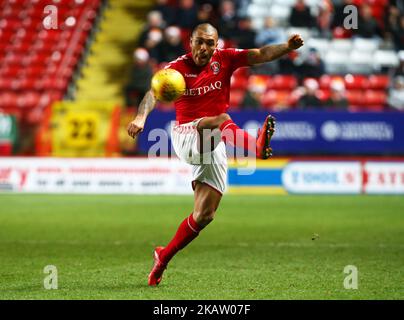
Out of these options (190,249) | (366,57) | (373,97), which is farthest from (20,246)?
(366,57)

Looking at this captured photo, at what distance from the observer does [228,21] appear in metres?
19.8

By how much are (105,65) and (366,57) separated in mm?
6572

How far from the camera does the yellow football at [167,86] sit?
689 cm

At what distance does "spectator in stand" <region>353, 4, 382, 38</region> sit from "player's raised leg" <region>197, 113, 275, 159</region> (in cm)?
1325

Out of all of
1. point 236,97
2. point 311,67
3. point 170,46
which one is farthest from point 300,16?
point 170,46

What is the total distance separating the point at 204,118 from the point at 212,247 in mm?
2866

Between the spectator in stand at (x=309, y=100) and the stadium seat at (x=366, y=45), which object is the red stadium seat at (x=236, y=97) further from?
the stadium seat at (x=366, y=45)

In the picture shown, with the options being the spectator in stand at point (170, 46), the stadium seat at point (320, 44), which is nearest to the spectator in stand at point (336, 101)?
the stadium seat at point (320, 44)

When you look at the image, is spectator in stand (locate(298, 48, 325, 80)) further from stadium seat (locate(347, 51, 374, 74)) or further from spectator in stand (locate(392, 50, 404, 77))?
spectator in stand (locate(392, 50, 404, 77))

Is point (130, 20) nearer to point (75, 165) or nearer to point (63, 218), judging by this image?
point (75, 165)

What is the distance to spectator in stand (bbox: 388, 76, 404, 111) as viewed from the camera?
17906 mm

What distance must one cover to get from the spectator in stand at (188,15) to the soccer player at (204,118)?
1269cm

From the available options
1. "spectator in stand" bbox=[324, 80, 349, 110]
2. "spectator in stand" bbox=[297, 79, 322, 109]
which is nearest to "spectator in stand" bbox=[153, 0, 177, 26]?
"spectator in stand" bbox=[297, 79, 322, 109]

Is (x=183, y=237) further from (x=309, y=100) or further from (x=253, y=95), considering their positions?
(x=309, y=100)
